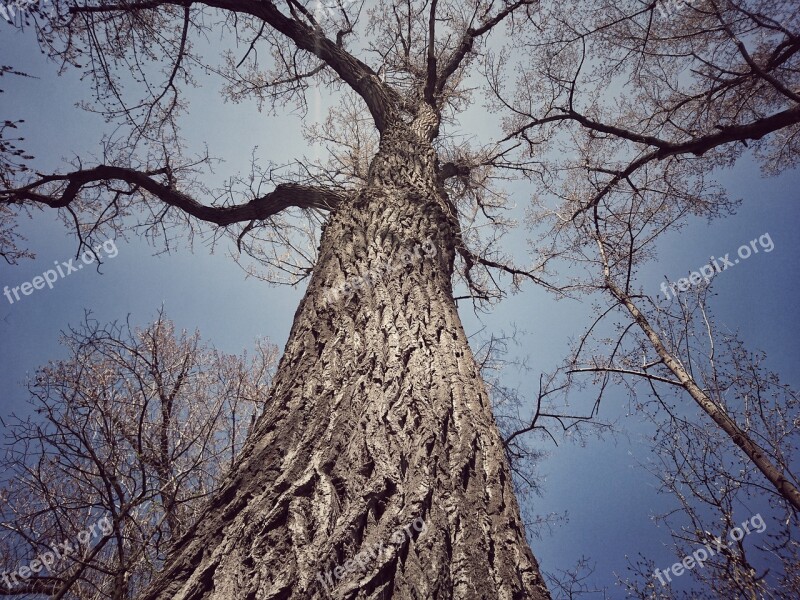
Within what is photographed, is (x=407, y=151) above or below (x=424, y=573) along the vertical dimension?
A: above

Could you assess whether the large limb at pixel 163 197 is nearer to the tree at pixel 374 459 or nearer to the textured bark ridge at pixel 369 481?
the tree at pixel 374 459

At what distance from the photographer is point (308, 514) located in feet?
3.10

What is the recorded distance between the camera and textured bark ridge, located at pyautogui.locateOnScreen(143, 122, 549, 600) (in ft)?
2.73

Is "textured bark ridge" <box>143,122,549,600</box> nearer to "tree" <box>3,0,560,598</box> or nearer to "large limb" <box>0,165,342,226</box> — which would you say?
"tree" <box>3,0,560,598</box>

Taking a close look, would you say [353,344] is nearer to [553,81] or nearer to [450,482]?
[450,482]

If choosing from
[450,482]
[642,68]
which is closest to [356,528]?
[450,482]

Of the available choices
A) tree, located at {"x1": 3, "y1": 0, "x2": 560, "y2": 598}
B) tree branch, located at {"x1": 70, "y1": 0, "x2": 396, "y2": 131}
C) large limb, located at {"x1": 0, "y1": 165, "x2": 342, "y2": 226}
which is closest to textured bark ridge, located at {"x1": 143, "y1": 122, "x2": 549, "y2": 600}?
tree, located at {"x1": 3, "y1": 0, "x2": 560, "y2": 598}

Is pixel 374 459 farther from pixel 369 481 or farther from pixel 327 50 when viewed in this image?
pixel 327 50

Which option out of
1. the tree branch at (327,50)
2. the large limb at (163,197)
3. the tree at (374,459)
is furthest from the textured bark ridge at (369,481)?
the tree branch at (327,50)

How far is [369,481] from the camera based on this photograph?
99 cm

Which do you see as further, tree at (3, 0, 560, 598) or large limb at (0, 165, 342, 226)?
large limb at (0, 165, 342, 226)

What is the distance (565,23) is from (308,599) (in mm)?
6812

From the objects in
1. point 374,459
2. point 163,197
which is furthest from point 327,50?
point 374,459

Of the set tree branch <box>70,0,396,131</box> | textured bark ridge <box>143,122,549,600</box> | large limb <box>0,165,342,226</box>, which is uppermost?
tree branch <box>70,0,396,131</box>
